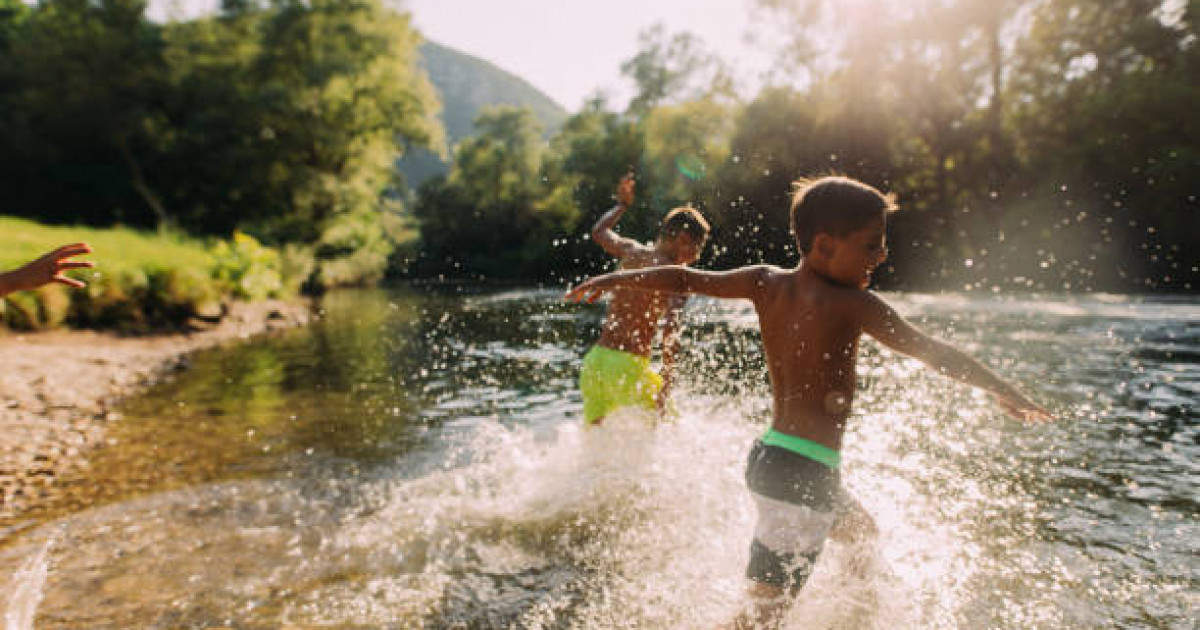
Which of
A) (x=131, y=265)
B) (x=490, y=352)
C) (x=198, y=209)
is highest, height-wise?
(x=198, y=209)

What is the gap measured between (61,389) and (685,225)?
8853 millimetres

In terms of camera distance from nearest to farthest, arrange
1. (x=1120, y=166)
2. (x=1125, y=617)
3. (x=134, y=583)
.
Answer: (x=1125, y=617), (x=134, y=583), (x=1120, y=166)

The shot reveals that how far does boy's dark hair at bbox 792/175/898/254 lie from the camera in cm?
283

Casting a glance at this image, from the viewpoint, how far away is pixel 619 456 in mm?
5777

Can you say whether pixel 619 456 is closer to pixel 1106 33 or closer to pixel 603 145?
pixel 1106 33

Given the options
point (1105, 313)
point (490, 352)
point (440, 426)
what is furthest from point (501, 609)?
point (1105, 313)

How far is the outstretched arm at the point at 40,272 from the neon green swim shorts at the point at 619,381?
3554 mm

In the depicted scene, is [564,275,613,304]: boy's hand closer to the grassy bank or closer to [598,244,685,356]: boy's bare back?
[598,244,685,356]: boy's bare back

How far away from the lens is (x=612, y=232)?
6004mm

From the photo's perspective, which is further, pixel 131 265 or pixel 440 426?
pixel 131 265

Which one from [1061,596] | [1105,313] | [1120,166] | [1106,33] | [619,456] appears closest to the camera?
[1061,596]

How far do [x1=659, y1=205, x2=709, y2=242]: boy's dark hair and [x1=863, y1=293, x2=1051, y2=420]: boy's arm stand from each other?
2458mm

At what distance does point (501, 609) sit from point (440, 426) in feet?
14.4

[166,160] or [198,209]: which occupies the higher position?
[166,160]
